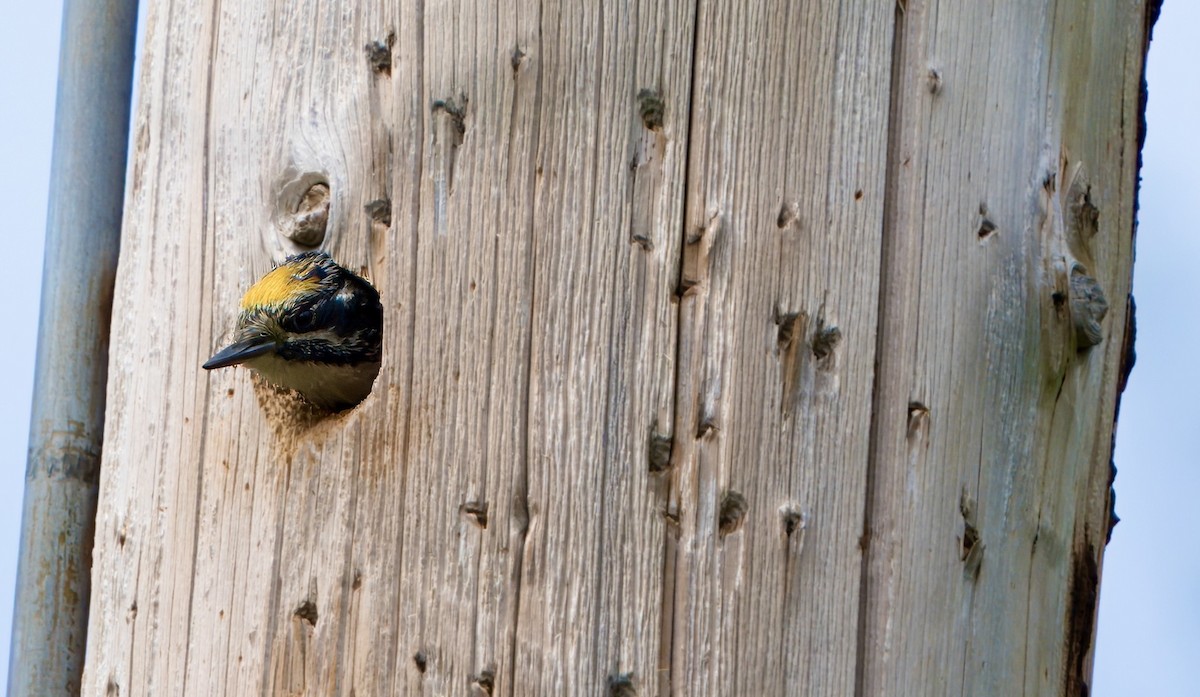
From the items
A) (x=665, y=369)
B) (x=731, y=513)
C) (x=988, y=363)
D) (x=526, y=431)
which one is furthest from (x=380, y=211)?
(x=988, y=363)

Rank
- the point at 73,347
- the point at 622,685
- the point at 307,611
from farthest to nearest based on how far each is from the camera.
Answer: the point at 73,347
the point at 307,611
the point at 622,685

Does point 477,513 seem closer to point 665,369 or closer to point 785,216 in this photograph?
point 665,369

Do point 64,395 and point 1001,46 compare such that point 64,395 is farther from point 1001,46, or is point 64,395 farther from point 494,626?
point 1001,46

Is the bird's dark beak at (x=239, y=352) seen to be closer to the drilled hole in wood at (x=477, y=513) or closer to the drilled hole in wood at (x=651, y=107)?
the drilled hole in wood at (x=477, y=513)

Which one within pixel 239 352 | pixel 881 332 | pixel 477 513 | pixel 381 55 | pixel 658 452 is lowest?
pixel 477 513

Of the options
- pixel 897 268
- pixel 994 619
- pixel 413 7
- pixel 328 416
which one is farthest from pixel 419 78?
pixel 994 619

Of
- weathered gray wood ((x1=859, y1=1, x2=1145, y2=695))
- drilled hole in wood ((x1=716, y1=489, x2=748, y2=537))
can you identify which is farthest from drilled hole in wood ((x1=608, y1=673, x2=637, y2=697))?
weathered gray wood ((x1=859, y1=1, x2=1145, y2=695))

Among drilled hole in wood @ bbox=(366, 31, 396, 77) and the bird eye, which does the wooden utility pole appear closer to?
drilled hole in wood @ bbox=(366, 31, 396, 77)

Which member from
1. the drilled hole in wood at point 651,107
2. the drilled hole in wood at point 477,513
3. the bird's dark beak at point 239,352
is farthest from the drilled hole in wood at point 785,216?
the bird's dark beak at point 239,352
